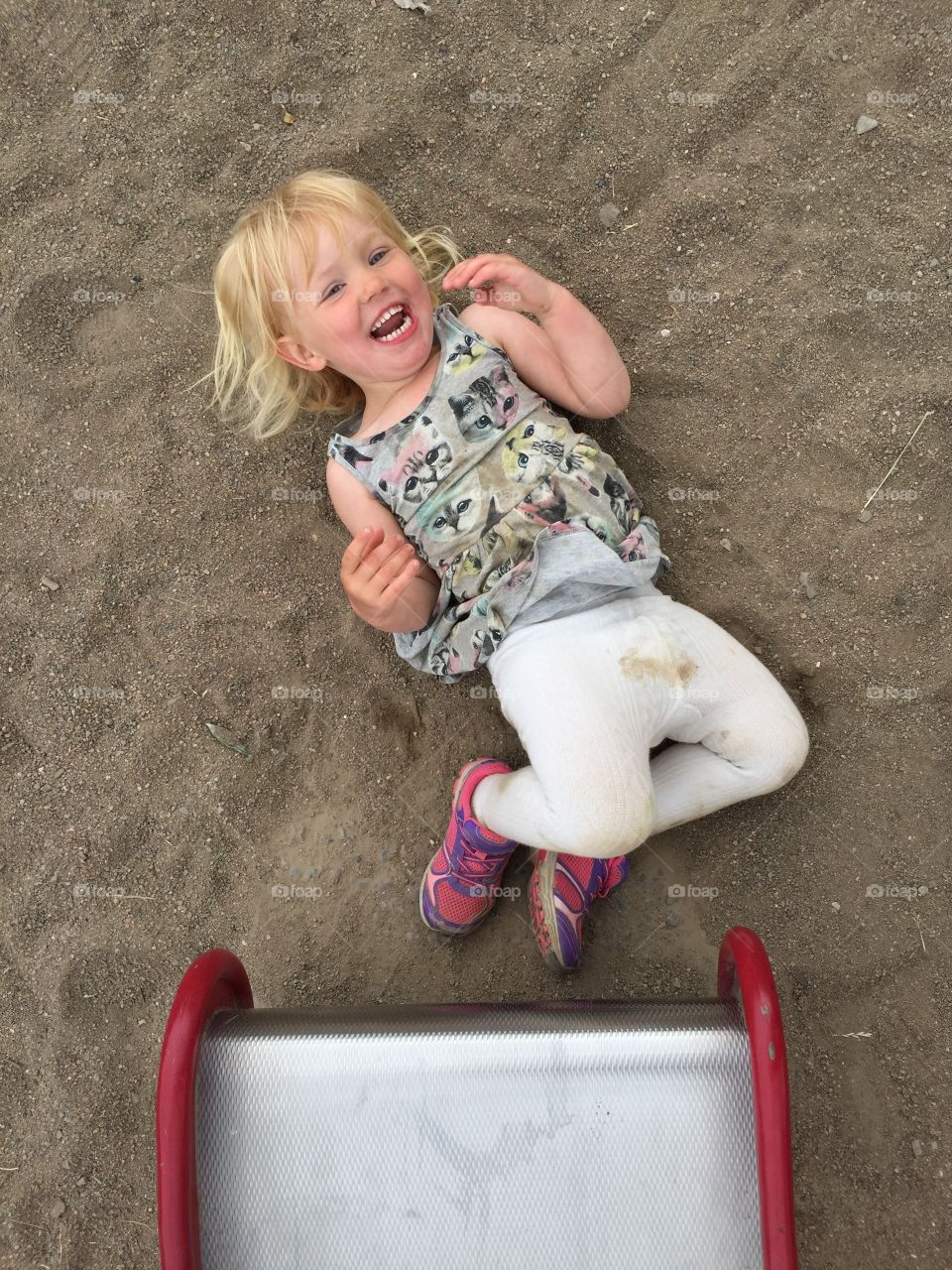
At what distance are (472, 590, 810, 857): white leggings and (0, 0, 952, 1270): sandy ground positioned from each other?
264 mm

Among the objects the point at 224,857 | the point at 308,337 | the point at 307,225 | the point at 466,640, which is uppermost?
the point at 307,225

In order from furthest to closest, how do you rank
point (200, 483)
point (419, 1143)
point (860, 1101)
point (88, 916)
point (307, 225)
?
point (200, 483) < point (88, 916) < point (860, 1101) < point (307, 225) < point (419, 1143)

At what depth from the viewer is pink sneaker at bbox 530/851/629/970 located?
1885 mm

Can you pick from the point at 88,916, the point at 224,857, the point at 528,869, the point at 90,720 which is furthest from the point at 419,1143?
the point at 90,720

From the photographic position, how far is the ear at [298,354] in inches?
73.8

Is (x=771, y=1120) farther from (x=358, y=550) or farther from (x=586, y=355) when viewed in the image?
(x=586, y=355)

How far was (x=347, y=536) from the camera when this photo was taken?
2137mm

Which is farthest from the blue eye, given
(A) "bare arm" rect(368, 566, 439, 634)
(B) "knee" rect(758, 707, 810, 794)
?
(B) "knee" rect(758, 707, 810, 794)

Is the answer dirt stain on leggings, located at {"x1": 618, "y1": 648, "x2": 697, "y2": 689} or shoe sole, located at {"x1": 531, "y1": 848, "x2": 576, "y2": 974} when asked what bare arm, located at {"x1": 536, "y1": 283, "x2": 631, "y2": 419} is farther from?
shoe sole, located at {"x1": 531, "y1": 848, "x2": 576, "y2": 974}

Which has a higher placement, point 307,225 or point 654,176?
point 307,225

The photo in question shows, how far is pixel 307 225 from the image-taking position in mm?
1759

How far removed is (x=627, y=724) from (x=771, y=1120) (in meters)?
0.69

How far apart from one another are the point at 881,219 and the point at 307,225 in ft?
4.38

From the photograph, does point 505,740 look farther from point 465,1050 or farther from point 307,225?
point 307,225
